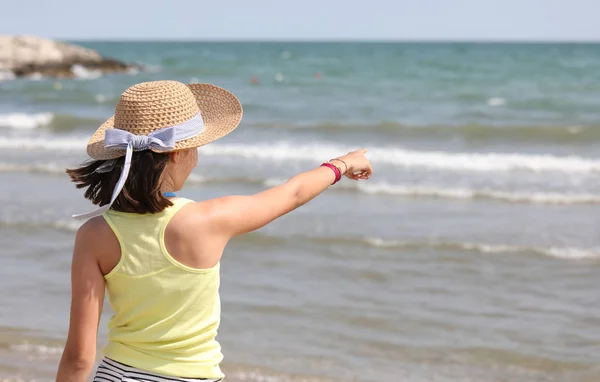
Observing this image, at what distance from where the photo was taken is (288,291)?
6016 mm

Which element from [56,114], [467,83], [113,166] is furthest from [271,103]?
[113,166]

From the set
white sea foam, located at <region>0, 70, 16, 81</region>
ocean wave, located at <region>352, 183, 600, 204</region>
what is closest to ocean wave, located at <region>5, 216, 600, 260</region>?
ocean wave, located at <region>352, 183, 600, 204</region>

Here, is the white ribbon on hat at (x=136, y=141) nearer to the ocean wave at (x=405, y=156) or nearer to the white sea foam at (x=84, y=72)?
the ocean wave at (x=405, y=156)

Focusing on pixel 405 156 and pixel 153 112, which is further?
pixel 405 156

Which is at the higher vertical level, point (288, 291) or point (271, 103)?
point (288, 291)

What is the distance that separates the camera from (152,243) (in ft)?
6.36

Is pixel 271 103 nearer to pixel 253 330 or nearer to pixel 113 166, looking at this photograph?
pixel 253 330

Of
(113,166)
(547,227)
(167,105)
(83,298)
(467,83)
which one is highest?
(167,105)

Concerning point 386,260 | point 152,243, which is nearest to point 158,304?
point 152,243

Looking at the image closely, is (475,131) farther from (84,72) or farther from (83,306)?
(84,72)

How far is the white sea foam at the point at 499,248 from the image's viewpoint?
7.07 meters

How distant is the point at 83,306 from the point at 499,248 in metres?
5.71

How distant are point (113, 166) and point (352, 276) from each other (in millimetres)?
4552

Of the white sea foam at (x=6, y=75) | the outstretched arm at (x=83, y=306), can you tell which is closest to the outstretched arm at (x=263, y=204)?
the outstretched arm at (x=83, y=306)
